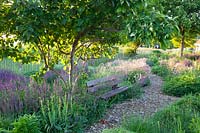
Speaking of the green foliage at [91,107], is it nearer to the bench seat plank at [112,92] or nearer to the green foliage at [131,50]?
the bench seat plank at [112,92]

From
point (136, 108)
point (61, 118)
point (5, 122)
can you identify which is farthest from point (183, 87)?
point (5, 122)

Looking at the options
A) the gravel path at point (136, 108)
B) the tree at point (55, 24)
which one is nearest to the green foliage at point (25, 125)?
the tree at point (55, 24)

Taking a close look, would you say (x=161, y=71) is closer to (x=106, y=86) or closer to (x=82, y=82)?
(x=106, y=86)

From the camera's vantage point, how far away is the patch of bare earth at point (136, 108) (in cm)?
537

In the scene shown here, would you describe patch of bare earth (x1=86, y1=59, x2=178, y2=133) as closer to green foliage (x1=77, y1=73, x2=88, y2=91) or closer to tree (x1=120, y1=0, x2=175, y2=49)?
green foliage (x1=77, y1=73, x2=88, y2=91)

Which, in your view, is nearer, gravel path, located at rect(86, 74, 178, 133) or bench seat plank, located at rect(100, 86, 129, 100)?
gravel path, located at rect(86, 74, 178, 133)

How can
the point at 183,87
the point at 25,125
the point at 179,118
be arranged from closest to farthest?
the point at 25,125 < the point at 179,118 < the point at 183,87

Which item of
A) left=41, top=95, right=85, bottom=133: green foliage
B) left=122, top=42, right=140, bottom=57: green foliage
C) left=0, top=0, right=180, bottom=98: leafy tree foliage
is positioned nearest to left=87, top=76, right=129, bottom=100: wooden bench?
left=0, top=0, right=180, bottom=98: leafy tree foliage

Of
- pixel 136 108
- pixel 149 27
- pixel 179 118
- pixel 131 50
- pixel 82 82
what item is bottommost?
pixel 136 108

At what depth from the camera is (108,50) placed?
6.21 m

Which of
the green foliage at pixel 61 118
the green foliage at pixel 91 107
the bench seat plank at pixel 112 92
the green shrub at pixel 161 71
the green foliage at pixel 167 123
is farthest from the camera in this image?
the green shrub at pixel 161 71

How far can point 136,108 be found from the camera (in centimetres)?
659

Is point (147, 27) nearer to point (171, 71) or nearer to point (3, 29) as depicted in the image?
point (3, 29)

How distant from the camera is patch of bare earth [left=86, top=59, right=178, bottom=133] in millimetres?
5370
